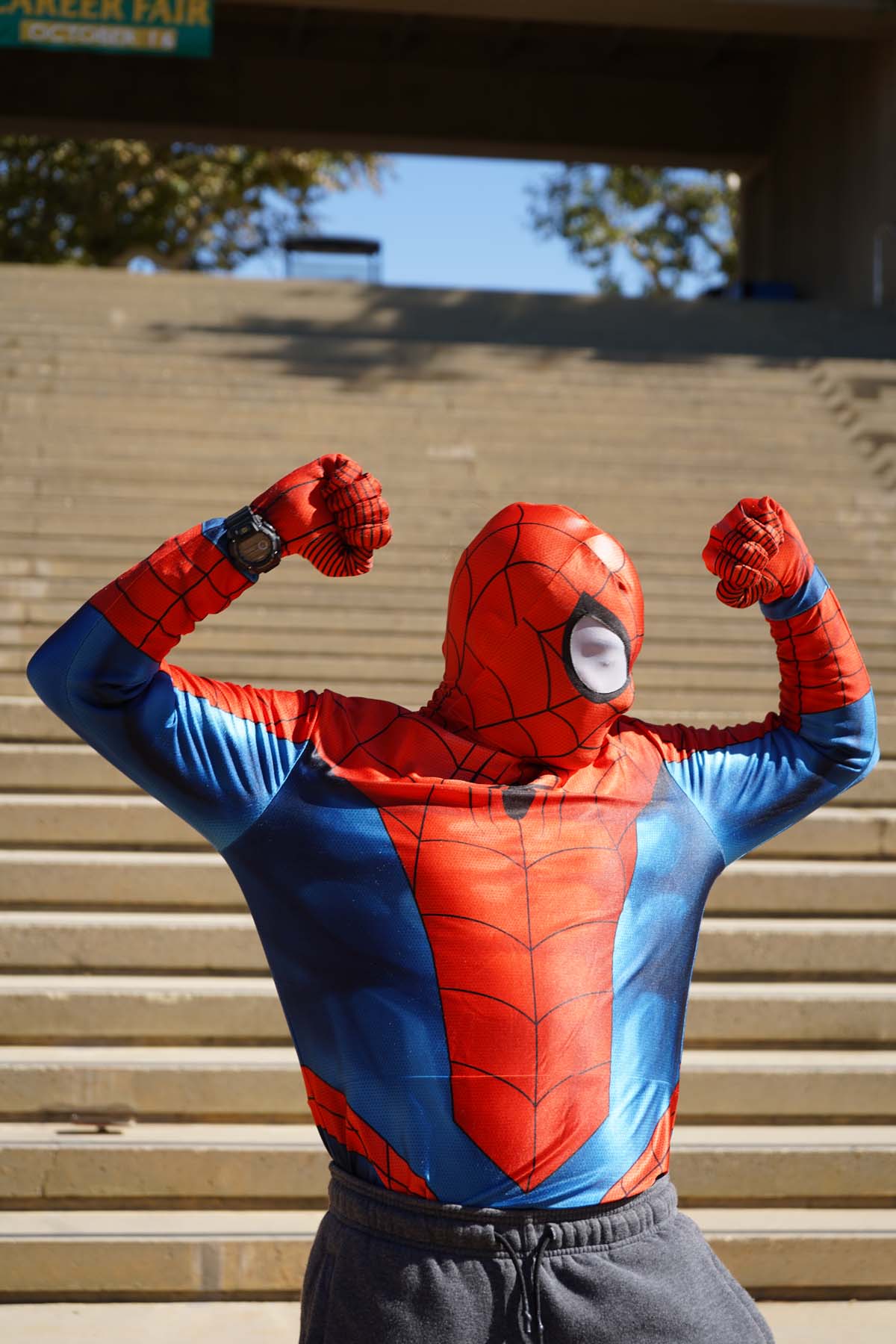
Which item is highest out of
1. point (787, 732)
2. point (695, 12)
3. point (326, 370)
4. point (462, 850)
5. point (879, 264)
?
point (695, 12)

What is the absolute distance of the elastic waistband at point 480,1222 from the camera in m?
1.65

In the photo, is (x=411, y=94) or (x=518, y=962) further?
(x=411, y=94)

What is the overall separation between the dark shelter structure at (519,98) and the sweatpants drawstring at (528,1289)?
14881mm

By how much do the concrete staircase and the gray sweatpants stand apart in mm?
1676

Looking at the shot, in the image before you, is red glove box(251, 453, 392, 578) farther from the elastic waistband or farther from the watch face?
the elastic waistband

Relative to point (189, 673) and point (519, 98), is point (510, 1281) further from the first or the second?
point (519, 98)

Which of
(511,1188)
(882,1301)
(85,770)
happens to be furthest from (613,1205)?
(85,770)

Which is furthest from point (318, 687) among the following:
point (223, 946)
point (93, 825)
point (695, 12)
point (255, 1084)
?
point (695, 12)

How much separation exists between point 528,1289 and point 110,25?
12.7m

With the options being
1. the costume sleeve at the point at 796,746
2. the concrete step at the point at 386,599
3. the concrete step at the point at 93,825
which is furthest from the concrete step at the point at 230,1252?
the concrete step at the point at 386,599

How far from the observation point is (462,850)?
173 centimetres

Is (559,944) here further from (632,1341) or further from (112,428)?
(112,428)

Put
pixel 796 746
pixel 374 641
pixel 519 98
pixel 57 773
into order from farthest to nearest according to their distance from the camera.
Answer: pixel 519 98
pixel 374 641
pixel 57 773
pixel 796 746

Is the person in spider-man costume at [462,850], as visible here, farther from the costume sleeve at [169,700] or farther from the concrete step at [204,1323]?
the concrete step at [204,1323]
